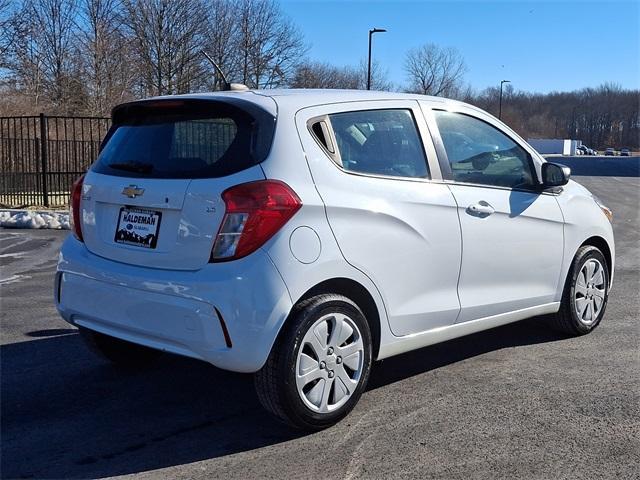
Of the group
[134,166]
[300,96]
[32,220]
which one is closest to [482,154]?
[300,96]

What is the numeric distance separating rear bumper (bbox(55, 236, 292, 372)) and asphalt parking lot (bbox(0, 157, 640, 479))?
50 centimetres

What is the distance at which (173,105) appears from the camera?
402cm

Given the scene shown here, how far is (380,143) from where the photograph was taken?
4.20m

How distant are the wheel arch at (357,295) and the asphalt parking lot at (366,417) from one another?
1.52ft

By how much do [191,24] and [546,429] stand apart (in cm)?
3972

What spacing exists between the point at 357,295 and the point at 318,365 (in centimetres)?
47

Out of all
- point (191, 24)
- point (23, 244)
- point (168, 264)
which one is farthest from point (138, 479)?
point (191, 24)

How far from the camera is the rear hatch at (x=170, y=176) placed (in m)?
3.54

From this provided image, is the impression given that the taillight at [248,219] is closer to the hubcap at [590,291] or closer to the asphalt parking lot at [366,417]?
the asphalt parking lot at [366,417]

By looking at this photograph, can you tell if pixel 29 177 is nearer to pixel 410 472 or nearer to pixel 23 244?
pixel 23 244

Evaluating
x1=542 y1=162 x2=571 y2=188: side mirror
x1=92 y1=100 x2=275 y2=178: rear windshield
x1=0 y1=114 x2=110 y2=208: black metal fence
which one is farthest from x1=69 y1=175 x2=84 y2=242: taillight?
x1=0 y1=114 x2=110 y2=208: black metal fence

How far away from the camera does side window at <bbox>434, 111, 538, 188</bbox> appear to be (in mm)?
4594

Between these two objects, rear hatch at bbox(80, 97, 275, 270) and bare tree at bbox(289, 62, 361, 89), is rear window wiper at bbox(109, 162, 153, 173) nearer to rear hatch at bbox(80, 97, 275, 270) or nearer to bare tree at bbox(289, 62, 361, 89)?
rear hatch at bbox(80, 97, 275, 270)

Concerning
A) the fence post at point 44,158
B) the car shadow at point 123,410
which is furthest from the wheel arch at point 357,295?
the fence post at point 44,158
